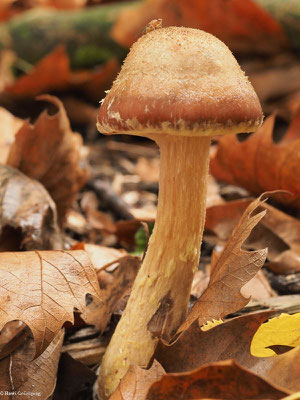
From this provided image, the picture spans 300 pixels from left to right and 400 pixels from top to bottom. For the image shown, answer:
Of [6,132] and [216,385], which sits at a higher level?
[216,385]

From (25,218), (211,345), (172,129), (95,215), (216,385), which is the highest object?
(172,129)

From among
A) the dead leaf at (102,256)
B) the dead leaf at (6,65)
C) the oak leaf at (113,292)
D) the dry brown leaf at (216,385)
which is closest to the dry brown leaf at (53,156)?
the dead leaf at (102,256)

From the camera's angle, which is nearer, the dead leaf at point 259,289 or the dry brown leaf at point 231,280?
the dry brown leaf at point 231,280

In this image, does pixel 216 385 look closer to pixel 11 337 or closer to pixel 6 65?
pixel 11 337

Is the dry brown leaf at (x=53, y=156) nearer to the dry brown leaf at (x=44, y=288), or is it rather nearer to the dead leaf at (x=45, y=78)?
the dry brown leaf at (x=44, y=288)

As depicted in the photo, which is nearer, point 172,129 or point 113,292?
point 172,129

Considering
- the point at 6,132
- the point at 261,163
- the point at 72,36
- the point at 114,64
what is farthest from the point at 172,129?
the point at 72,36
